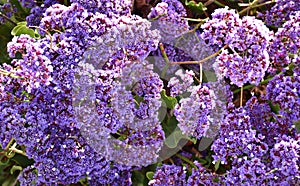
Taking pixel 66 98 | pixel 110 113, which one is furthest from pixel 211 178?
pixel 66 98

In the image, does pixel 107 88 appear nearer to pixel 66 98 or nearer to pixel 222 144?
pixel 66 98

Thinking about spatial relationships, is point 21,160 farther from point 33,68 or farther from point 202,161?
point 202,161

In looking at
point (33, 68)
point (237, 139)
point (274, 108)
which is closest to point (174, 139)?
point (237, 139)

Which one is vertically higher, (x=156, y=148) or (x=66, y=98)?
(x=66, y=98)

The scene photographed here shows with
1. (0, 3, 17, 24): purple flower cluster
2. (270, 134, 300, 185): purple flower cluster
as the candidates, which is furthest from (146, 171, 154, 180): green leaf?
(0, 3, 17, 24): purple flower cluster

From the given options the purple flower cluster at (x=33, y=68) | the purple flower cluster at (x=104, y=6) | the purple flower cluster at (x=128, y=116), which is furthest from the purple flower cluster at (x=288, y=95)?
the purple flower cluster at (x=33, y=68)

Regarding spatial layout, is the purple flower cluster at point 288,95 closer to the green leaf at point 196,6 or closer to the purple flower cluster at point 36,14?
the green leaf at point 196,6

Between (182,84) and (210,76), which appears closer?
(182,84)
